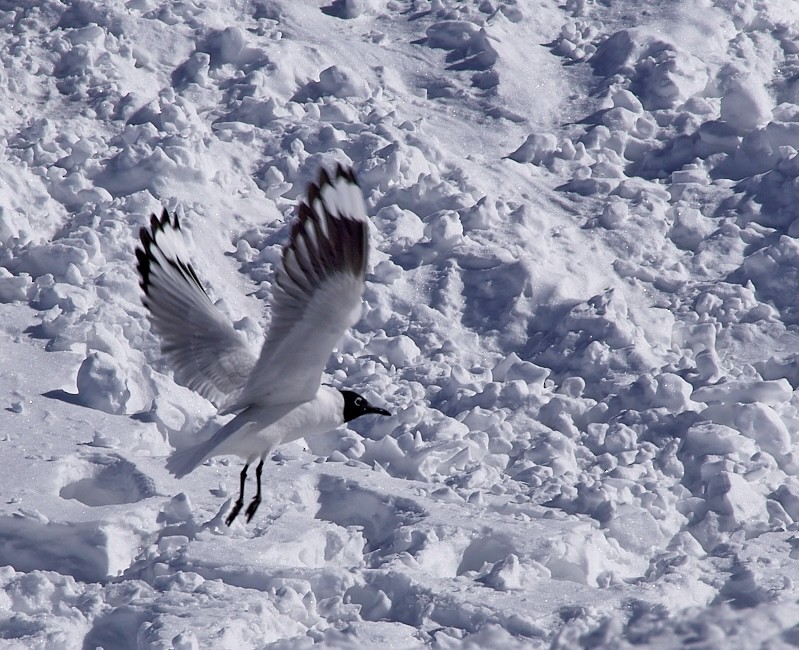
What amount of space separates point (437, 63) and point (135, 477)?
5.27 m

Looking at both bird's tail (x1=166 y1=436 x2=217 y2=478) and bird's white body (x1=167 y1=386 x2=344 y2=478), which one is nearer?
bird's tail (x1=166 y1=436 x2=217 y2=478)

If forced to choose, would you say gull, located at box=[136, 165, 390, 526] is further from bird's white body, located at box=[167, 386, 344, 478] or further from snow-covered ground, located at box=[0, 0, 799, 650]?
snow-covered ground, located at box=[0, 0, 799, 650]

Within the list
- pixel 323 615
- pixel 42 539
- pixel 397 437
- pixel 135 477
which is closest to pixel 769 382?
pixel 397 437

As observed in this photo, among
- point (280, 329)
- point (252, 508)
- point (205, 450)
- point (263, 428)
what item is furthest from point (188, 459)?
point (252, 508)

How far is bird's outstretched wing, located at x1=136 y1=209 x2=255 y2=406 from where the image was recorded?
20.1ft

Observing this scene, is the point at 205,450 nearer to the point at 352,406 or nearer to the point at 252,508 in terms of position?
the point at 252,508

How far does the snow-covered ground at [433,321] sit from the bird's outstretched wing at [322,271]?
1.43 meters

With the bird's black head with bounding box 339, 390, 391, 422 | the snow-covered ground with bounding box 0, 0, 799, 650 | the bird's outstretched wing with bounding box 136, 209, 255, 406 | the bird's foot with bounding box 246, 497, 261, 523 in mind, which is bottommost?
the snow-covered ground with bounding box 0, 0, 799, 650

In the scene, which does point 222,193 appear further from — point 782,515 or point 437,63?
point 782,515

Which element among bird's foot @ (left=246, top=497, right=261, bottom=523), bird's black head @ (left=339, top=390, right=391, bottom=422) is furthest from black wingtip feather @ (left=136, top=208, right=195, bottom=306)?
bird's foot @ (left=246, top=497, right=261, bottom=523)

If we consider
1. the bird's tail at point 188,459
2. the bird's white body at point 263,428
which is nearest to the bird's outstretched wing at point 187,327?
the bird's white body at point 263,428

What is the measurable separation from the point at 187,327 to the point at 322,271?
1.18m

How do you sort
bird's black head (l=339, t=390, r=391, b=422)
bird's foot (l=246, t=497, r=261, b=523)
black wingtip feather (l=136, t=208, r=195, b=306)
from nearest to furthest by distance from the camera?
bird's foot (l=246, t=497, r=261, b=523)
bird's black head (l=339, t=390, r=391, b=422)
black wingtip feather (l=136, t=208, r=195, b=306)

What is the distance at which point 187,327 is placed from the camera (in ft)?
20.3
